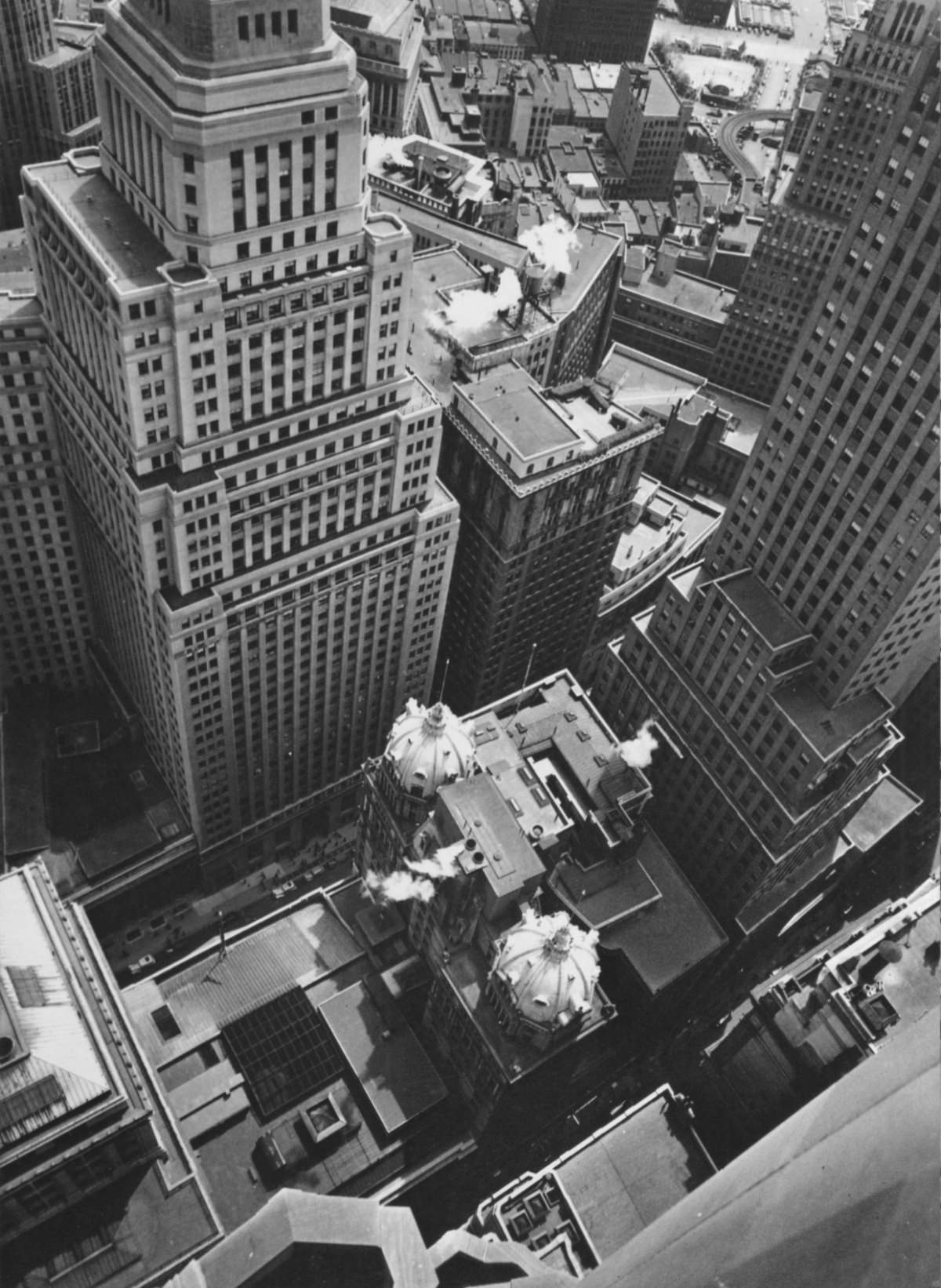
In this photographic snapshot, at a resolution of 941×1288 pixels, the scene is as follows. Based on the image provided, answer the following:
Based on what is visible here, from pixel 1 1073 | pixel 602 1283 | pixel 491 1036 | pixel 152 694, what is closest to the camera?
pixel 602 1283

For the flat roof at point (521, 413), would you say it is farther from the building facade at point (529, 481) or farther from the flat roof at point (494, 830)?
the flat roof at point (494, 830)

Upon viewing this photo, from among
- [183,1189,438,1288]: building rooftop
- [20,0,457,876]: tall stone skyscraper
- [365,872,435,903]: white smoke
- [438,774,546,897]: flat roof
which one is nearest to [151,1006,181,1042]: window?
[365,872,435,903]: white smoke

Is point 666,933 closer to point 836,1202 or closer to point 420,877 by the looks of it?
point 420,877

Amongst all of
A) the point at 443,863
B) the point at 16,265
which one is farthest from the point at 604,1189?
the point at 16,265

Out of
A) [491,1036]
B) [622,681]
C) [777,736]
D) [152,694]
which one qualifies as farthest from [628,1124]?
[152,694]

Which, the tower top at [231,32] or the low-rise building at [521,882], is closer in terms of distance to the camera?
the tower top at [231,32]

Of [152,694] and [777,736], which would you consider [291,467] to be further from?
[777,736]

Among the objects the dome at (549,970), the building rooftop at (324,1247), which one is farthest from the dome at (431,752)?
the building rooftop at (324,1247)
